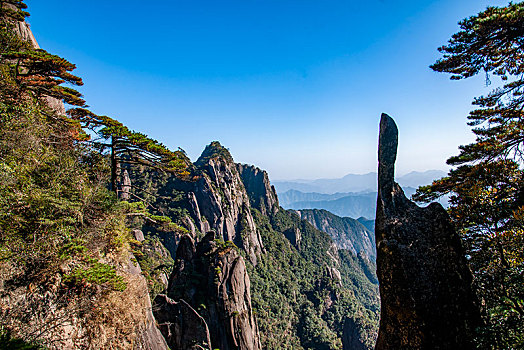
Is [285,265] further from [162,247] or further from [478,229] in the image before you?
[478,229]

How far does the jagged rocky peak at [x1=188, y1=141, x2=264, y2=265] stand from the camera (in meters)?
56.7

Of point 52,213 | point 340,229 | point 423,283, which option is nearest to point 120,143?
point 52,213

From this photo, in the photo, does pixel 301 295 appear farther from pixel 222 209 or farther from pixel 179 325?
pixel 179 325

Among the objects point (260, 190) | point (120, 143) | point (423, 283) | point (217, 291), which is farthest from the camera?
point (260, 190)

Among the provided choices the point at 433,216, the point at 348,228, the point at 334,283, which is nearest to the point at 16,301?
the point at 433,216

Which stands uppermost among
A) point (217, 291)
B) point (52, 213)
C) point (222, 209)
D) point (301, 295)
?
point (52, 213)

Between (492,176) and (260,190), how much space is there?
83.2 metres

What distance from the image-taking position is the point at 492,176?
255 inches

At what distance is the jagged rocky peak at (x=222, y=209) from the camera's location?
56.7 meters

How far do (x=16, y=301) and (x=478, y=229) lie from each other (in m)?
10.6

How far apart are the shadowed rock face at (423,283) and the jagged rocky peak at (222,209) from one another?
52594 mm

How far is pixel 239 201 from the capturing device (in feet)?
225

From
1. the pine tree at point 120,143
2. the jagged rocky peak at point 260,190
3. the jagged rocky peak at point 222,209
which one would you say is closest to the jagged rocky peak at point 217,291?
the pine tree at point 120,143

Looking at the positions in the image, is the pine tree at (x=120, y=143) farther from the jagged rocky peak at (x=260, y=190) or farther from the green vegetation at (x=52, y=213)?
the jagged rocky peak at (x=260, y=190)
